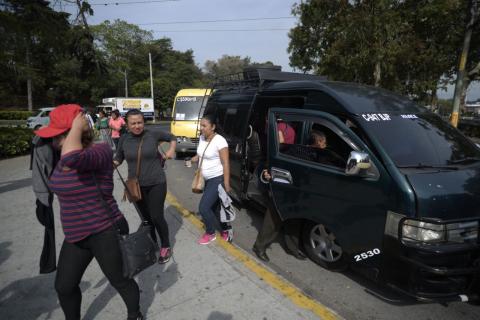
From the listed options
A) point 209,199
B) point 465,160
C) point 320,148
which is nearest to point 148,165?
point 209,199

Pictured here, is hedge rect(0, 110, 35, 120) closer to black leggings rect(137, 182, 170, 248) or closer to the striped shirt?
black leggings rect(137, 182, 170, 248)

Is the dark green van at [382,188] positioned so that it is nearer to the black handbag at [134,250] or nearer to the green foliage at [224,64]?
the black handbag at [134,250]

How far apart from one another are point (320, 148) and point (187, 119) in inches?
333

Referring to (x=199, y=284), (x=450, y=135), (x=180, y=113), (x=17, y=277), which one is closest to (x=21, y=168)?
(x=180, y=113)

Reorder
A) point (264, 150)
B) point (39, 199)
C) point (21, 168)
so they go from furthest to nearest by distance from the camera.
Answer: point (21, 168)
point (264, 150)
point (39, 199)

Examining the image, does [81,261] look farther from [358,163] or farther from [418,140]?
[418,140]

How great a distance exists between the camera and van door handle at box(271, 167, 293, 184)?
11.3 feet

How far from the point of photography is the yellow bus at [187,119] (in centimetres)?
1059

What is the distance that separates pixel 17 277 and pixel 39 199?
1.35 metres

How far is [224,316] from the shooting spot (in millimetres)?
2750

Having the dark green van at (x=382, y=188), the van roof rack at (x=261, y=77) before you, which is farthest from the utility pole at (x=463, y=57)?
the dark green van at (x=382, y=188)

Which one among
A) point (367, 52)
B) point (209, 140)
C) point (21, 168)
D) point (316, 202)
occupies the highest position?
point (367, 52)

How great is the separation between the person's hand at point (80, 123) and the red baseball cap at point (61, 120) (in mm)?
24

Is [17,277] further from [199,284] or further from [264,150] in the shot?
[264,150]
